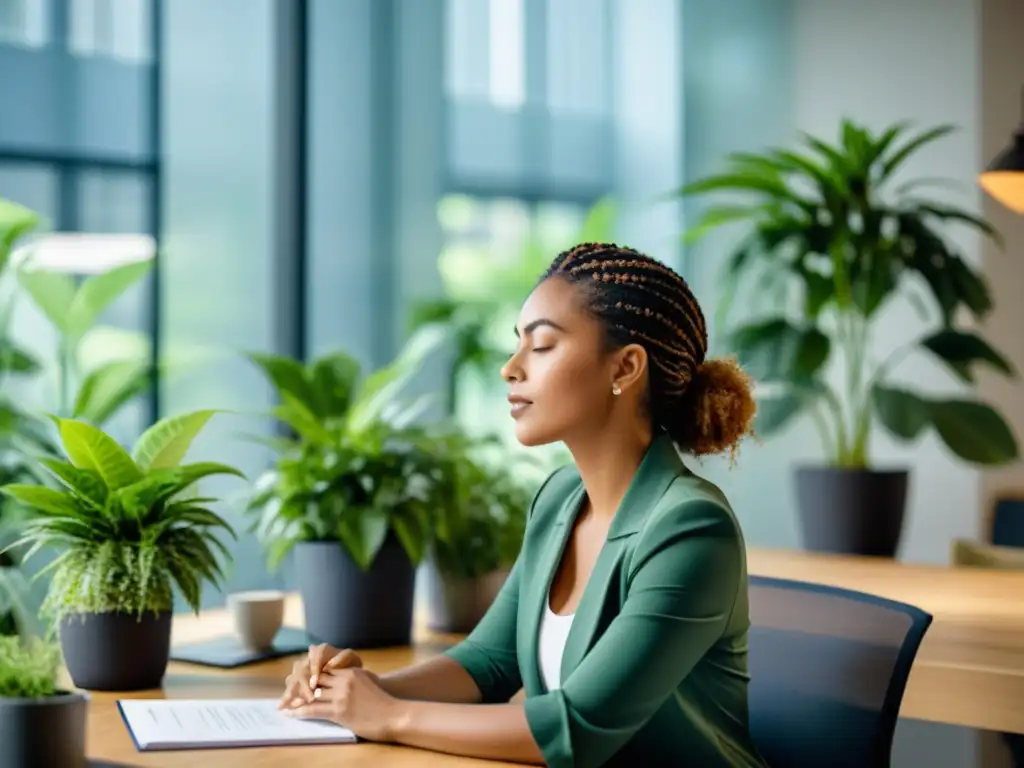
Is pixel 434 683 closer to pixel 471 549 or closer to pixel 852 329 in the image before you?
pixel 471 549

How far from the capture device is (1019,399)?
5039 mm

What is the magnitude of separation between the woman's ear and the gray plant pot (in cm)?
92

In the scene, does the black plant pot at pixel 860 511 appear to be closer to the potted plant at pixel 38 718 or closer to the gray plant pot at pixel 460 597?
the gray plant pot at pixel 460 597

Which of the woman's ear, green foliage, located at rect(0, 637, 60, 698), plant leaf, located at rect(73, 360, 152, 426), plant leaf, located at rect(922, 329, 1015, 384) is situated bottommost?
green foliage, located at rect(0, 637, 60, 698)

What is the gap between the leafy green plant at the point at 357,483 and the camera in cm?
237

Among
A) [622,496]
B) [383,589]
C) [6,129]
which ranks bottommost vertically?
[383,589]

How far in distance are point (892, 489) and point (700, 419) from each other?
7.77 ft

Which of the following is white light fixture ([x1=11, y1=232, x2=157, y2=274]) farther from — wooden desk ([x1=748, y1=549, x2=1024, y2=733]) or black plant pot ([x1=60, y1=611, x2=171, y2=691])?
wooden desk ([x1=748, y1=549, x2=1024, y2=733])

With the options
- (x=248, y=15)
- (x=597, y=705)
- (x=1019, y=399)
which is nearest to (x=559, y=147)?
(x=248, y=15)

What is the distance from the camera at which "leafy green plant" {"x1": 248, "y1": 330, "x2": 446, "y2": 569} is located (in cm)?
237

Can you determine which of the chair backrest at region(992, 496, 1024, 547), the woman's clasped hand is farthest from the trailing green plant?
the chair backrest at region(992, 496, 1024, 547)

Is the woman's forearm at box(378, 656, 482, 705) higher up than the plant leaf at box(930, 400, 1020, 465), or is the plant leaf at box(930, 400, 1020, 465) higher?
the plant leaf at box(930, 400, 1020, 465)

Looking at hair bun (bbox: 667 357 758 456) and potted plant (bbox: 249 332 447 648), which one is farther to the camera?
potted plant (bbox: 249 332 447 648)

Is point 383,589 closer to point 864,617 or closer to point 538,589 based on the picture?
point 538,589
